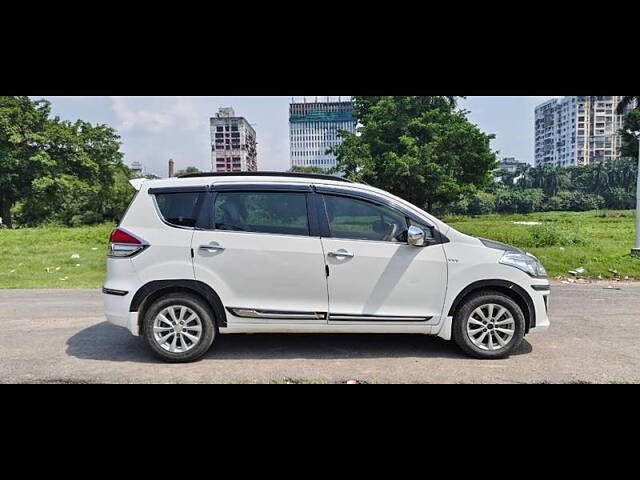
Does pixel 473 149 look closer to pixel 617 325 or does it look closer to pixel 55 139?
pixel 617 325

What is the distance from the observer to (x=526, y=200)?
7669cm

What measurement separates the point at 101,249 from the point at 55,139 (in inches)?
1097

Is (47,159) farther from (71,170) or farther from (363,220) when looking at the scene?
(363,220)

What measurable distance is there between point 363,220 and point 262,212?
1102 mm

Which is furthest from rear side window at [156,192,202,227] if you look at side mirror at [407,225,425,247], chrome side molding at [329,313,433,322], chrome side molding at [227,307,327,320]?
side mirror at [407,225,425,247]

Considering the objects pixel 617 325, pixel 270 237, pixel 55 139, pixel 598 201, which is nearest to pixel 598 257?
pixel 617 325

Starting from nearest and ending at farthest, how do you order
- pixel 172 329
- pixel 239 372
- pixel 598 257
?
1. pixel 239 372
2. pixel 172 329
3. pixel 598 257

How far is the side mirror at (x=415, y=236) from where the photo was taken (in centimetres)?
452

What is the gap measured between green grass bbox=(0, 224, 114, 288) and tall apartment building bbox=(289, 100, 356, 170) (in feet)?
304

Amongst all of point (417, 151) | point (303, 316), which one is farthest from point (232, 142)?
point (303, 316)

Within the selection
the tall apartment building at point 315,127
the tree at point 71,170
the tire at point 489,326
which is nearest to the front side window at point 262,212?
the tire at point 489,326

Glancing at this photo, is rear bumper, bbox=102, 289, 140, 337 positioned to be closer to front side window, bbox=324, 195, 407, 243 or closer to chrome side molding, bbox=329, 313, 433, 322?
chrome side molding, bbox=329, 313, 433, 322

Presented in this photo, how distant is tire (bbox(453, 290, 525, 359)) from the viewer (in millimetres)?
4625

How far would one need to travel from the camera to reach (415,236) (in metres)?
4.52
